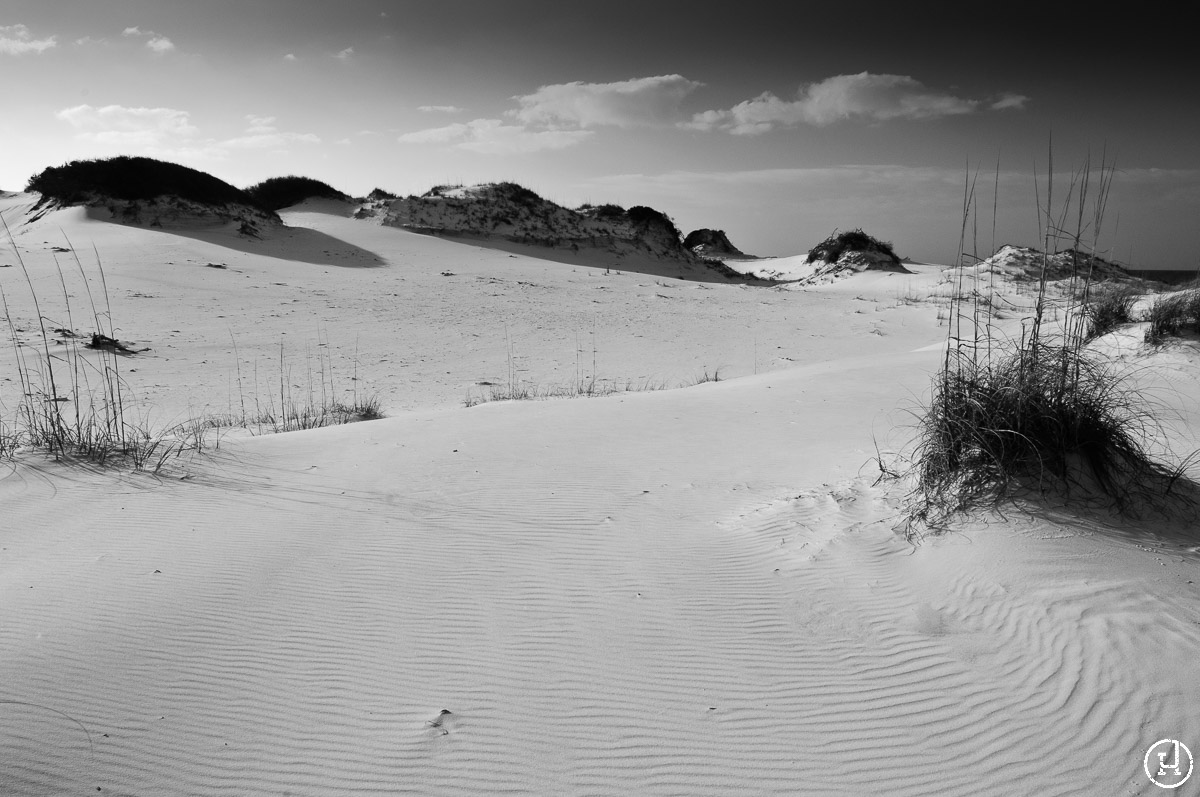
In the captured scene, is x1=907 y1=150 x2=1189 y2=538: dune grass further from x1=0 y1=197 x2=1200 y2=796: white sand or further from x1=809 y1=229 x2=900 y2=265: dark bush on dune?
x1=809 y1=229 x2=900 y2=265: dark bush on dune

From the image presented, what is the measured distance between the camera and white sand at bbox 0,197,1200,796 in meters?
1.88

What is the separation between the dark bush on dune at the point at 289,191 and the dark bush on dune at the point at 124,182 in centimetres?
567

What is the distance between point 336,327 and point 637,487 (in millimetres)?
8293

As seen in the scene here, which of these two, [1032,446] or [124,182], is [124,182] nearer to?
[124,182]

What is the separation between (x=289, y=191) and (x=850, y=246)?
22.2 m

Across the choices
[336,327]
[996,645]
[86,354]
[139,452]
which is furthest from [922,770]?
[336,327]

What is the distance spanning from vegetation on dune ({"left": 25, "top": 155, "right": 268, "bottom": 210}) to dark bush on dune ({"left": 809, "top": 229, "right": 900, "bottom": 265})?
66.4 feet

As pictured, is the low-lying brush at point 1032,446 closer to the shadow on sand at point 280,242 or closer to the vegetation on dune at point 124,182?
the shadow on sand at point 280,242

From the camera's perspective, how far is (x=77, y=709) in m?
1.94

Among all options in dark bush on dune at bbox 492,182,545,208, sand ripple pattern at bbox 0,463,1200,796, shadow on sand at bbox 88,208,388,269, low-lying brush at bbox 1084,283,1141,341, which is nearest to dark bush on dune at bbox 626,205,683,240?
dark bush on dune at bbox 492,182,545,208

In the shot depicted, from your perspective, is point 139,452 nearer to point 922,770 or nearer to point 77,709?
point 77,709

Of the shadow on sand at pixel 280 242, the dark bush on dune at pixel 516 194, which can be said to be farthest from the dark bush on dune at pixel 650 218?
the shadow on sand at pixel 280 242

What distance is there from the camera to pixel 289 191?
2834 centimetres

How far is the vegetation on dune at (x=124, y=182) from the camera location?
66.8 feet
